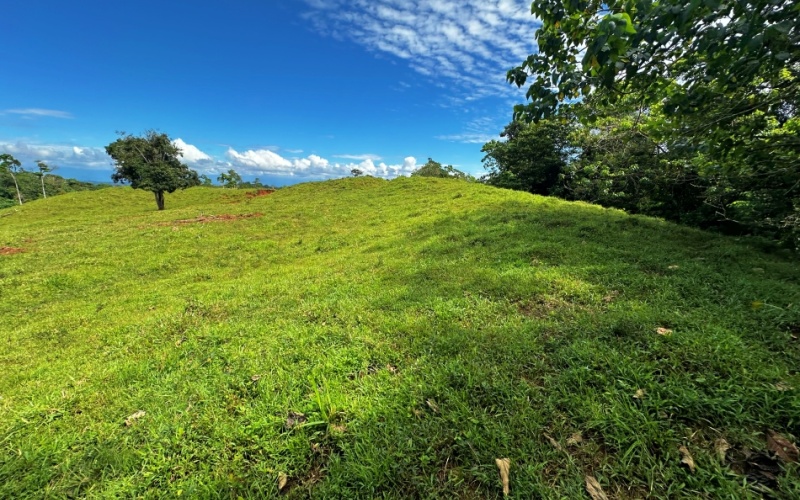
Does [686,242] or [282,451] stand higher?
[686,242]

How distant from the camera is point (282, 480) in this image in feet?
8.62

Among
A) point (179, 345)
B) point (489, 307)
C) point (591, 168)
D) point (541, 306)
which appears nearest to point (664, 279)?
point (541, 306)

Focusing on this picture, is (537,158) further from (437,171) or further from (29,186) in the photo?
(29,186)

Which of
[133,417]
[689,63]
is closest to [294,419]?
[133,417]

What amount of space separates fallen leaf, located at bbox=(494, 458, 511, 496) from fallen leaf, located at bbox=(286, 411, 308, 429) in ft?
5.93

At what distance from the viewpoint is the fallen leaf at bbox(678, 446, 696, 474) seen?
225cm

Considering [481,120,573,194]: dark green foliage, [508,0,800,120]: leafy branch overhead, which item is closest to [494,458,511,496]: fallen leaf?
[508,0,800,120]: leafy branch overhead

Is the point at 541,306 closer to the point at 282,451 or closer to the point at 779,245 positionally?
the point at 282,451

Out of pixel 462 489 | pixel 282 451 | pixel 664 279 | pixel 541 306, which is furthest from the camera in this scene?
pixel 664 279

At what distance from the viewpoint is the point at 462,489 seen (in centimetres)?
237

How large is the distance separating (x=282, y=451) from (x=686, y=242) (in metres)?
9.23

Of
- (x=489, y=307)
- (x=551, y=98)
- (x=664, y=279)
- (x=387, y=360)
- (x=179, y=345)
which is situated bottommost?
(x=179, y=345)

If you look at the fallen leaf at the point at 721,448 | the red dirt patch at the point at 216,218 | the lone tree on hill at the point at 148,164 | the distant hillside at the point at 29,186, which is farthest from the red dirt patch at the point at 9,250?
the distant hillside at the point at 29,186

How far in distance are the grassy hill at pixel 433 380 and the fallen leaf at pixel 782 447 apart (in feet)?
0.08
